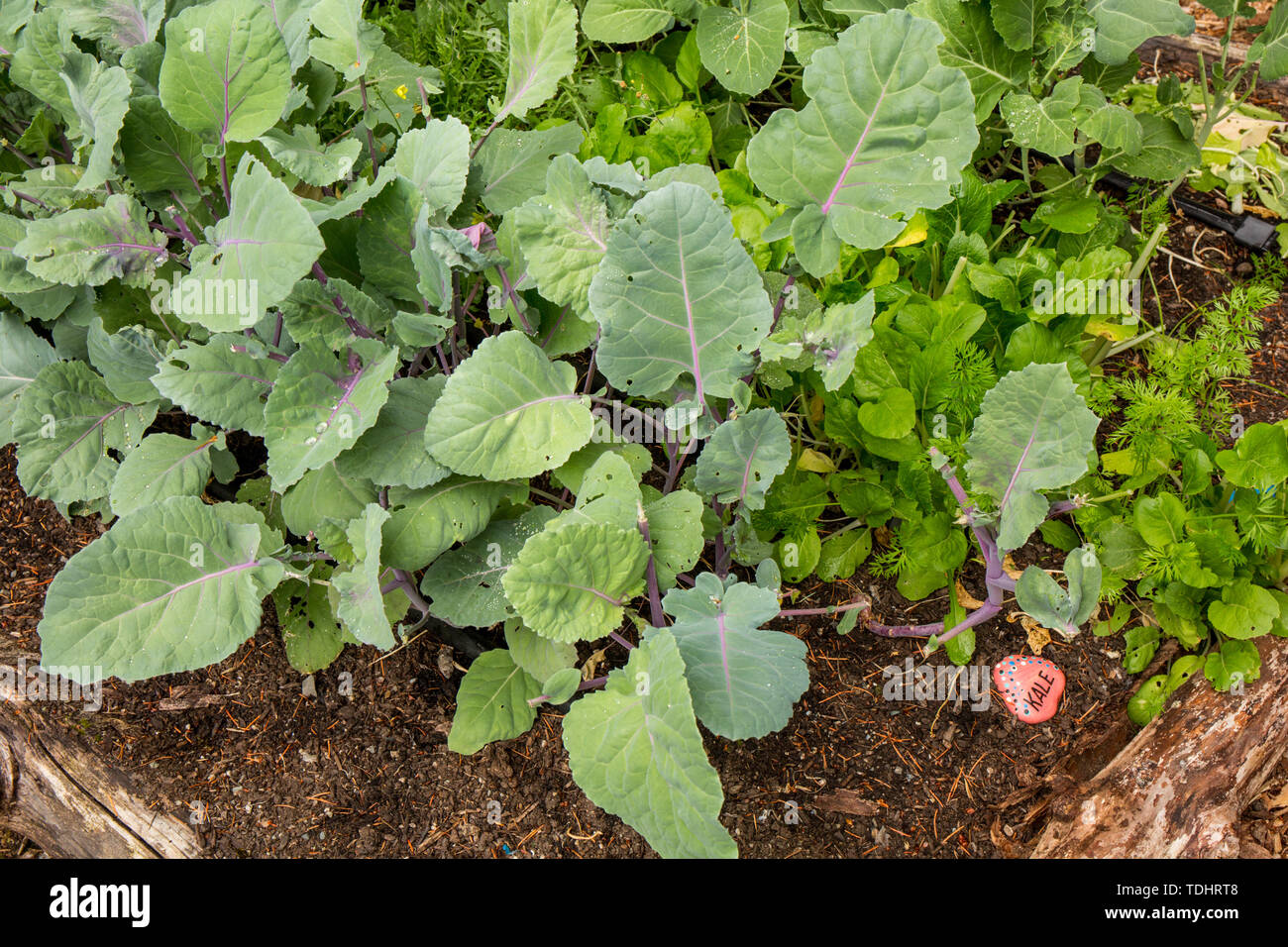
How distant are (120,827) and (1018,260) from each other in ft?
7.69

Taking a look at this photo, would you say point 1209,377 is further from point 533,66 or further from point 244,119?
point 244,119

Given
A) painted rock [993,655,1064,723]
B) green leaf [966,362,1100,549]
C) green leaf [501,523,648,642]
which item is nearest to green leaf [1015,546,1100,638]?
green leaf [966,362,1100,549]

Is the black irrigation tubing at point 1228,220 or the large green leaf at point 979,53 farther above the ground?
the large green leaf at point 979,53

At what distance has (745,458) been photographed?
1759mm

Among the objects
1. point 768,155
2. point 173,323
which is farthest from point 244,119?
point 768,155

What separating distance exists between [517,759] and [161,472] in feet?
3.10

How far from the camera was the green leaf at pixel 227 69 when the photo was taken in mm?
1755

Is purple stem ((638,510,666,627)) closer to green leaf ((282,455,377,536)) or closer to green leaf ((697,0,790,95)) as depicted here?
green leaf ((282,455,377,536))

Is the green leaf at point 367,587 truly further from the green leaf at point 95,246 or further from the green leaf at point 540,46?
the green leaf at point 540,46

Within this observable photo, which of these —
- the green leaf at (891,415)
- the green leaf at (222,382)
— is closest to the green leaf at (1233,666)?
the green leaf at (891,415)

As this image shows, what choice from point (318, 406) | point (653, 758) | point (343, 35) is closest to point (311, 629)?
point (318, 406)

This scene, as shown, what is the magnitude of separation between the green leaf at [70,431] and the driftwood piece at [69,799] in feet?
1.44

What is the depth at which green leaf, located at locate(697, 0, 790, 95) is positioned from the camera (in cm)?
241

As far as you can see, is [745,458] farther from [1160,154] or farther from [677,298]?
[1160,154]
